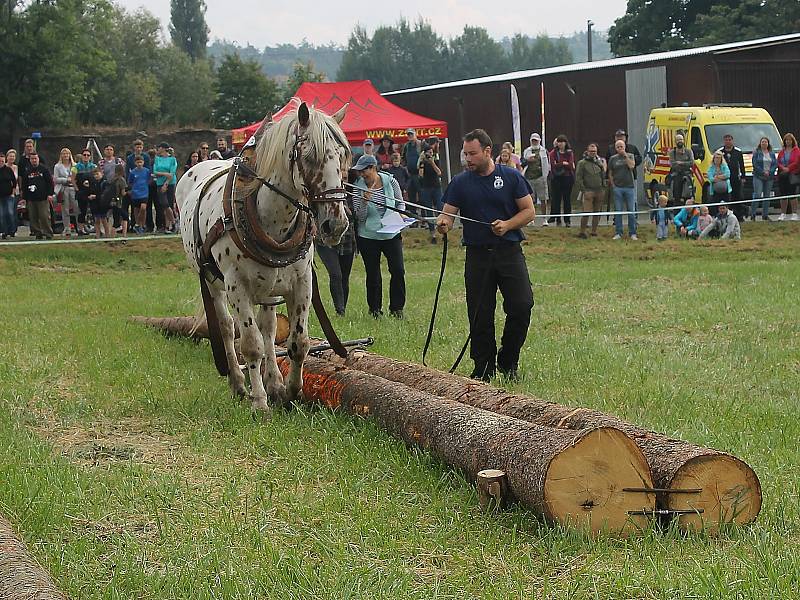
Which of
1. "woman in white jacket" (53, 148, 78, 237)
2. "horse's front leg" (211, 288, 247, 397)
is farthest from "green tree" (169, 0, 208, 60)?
"horse's front leg" (211, 288, 247, 397)

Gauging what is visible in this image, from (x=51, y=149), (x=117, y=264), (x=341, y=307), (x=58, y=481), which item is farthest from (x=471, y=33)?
(x=58, y=481)

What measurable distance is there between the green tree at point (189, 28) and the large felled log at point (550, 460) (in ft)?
354

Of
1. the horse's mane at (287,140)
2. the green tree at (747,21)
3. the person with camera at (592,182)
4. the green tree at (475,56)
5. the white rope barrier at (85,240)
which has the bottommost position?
the white rope barrier at (85,240)

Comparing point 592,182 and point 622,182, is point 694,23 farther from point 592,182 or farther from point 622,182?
point 622,182

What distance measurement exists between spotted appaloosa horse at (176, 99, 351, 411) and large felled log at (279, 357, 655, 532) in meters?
1.84

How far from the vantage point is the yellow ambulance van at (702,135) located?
25984 millimetres

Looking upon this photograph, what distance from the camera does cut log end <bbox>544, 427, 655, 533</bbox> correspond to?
561 centimetres

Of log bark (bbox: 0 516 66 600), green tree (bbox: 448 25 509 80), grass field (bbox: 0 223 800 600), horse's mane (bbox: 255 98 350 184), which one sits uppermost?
green tree (bbox: 448 25 509 80)

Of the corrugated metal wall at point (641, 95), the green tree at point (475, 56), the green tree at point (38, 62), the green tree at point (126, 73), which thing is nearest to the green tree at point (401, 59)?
the green tree at point (475, 56)

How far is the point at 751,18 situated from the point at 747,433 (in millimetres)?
52060

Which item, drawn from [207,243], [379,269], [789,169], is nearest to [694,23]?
[789,169]

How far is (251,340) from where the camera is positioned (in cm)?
881

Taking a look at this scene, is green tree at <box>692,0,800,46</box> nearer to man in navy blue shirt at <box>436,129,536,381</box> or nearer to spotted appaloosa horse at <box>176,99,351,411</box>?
man in navy blue shirt at <box>436,129,536,381</box>

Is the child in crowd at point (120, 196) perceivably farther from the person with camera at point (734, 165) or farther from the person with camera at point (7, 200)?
the person with camera at point (734, 165)
